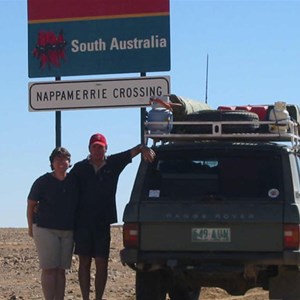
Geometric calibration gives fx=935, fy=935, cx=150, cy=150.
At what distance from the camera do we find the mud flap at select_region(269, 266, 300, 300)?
30.2ft

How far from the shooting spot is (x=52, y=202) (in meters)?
10.4

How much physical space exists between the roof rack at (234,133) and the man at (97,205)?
652 millimetres

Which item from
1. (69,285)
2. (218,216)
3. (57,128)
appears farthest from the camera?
(69,285)

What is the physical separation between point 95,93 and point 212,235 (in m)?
4.00

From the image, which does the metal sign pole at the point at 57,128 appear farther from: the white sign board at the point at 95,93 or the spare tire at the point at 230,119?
the spare tire at the point at 230,119

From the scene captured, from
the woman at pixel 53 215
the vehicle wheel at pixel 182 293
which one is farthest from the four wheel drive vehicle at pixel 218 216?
the vehicle wheel at pixel 182 293

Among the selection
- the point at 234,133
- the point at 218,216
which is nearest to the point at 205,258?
the point at 218,216

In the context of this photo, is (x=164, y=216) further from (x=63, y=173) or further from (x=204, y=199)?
(x=63, y=173)

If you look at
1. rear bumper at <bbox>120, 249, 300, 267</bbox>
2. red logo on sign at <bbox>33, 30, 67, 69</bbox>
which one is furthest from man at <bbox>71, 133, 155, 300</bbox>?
red logo on sign at <bbox>33, 30, 67, 69</bbox>

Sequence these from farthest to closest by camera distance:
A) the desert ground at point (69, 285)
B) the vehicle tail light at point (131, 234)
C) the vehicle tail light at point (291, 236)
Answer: the desert ground at point (69, 285), the vehicle tail light at point (131, 234), the vehicle tail light at point (291, 236)

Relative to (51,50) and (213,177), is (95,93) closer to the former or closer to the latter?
(51,50)

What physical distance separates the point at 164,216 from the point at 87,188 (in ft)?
5.45

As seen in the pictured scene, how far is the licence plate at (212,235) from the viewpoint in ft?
30.0

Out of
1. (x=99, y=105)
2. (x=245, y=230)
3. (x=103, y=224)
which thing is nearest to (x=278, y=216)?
(x=245, y=230)
